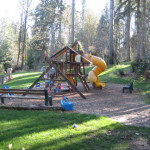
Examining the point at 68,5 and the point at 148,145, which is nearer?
the point at 148,145

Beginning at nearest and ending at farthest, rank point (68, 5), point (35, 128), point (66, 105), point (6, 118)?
point (35, 128) < point (6, 118) < point (66, 105) < point (68, 5)

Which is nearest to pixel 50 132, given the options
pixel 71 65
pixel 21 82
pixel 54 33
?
pixel 71 65

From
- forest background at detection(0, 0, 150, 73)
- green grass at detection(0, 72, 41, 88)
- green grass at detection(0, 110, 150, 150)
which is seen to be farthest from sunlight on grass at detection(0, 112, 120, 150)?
forest background at detection(0, 0, 150, 73)

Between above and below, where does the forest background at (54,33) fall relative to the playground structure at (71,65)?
above

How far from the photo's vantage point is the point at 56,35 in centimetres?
3612

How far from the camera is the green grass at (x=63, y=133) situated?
3.56m

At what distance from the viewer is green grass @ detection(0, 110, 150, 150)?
3.56 m

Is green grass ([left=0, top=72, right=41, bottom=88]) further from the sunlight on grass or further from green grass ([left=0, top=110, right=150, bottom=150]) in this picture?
the sunlight on grass

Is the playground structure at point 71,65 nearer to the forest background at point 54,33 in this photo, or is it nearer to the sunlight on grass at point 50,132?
the sunlight on grass at point 50,132

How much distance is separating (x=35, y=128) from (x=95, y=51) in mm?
30934

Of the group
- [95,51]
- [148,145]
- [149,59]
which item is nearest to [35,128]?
[148,145]

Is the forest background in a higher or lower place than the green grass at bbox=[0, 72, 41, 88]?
higher

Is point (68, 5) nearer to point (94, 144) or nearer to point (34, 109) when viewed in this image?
point (34, 109)

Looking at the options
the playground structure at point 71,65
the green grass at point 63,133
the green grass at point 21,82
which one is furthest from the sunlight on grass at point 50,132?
the green grass at point 21,82
